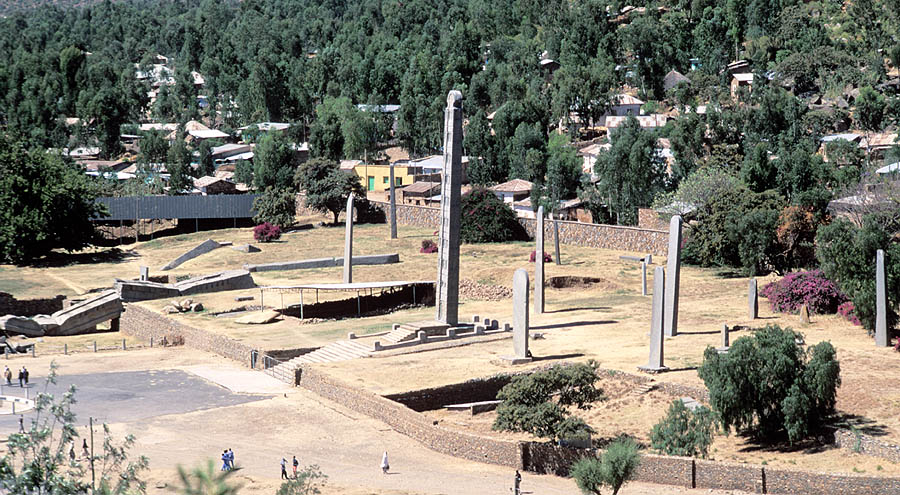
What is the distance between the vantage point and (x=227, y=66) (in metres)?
155

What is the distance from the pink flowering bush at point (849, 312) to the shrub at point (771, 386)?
38.1 ft

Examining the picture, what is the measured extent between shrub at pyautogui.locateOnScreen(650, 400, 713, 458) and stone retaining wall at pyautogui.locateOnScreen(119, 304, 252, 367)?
19228mm

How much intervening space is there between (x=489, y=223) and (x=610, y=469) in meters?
43.0

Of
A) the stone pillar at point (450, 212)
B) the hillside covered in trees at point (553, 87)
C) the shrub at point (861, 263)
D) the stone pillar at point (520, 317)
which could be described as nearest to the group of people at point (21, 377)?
the stone pillar at point (450, 212)

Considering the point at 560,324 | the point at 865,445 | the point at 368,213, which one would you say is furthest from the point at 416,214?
the point at 865,445

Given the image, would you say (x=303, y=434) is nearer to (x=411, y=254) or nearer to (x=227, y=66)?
(x=411, y=254)

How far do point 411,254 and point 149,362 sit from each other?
77.1 feet

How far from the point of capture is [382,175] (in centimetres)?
9688

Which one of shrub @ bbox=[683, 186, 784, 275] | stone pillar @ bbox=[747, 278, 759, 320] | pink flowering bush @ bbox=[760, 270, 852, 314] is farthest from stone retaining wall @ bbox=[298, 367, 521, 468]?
shrub @ bbox=[683, 186, 784, 275]

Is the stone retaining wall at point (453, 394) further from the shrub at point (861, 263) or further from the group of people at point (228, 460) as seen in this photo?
the shrub at point (861, 263)

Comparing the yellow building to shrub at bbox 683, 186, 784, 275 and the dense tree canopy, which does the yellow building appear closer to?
the dense tree canopy

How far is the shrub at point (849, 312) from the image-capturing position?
45263mm

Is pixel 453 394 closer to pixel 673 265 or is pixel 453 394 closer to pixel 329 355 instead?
pixel 329 355

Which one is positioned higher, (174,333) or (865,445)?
(865,445)
